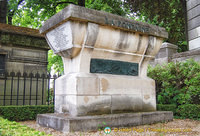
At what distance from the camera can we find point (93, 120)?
15.4ft

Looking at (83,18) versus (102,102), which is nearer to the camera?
(83,18)

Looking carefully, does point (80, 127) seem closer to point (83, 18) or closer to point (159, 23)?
point (83, 18)

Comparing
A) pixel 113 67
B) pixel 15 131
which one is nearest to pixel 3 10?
pixel 113 67

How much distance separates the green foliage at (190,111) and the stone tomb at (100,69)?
1.38 meters

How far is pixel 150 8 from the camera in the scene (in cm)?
1819

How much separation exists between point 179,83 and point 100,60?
445 cm

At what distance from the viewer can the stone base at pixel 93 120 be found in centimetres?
438

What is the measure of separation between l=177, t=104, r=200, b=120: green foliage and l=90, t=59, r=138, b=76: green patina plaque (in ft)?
8.39

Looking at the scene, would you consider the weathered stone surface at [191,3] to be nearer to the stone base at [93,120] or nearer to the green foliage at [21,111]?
the stone base at [93,120]

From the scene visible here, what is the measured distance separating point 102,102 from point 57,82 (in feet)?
4.62

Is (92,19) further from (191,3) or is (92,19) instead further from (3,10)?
(3,10)

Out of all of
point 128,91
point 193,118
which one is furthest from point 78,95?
point 193,118

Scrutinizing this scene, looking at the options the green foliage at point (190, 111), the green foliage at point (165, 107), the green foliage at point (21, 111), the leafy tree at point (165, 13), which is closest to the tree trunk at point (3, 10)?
the leafy tree at point (165, 13)

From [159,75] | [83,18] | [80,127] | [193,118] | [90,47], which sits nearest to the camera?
[80,127]
